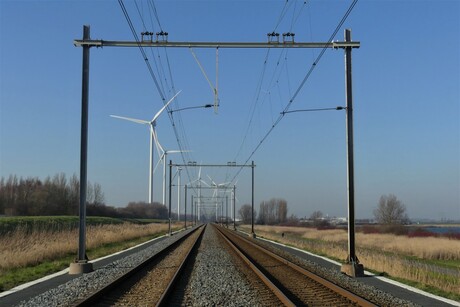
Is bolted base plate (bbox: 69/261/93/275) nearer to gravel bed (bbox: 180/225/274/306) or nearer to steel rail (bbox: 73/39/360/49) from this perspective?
gravel bed (bbox: 180/225/274/306)

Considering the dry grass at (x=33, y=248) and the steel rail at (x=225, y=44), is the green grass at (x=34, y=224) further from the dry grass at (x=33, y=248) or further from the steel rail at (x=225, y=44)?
the steel rail at (x=225, y=44)

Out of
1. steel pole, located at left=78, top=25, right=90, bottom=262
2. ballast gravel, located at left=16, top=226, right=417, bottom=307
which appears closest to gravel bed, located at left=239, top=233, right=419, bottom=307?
ballast gravel, located at left=16, top=226, right=417, bottom=307

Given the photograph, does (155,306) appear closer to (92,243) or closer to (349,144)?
(349,144)

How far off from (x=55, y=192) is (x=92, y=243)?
280 ft

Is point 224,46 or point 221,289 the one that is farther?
point 224,46

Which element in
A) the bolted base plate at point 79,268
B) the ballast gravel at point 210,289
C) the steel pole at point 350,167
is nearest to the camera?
the ballast gravel at point 210,289

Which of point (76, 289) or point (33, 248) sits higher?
point (33, 248)

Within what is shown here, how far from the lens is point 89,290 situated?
13336mm

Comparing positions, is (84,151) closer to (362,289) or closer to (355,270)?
(355,270)

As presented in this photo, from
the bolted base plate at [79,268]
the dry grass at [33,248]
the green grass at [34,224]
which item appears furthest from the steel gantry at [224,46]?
the green grass at [34,224]

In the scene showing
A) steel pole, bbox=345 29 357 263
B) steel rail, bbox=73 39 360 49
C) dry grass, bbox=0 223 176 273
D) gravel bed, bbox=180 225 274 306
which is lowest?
gravel bed, bbox=180 225 274 306

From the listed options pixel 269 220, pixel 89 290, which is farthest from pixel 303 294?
pixel 269 220

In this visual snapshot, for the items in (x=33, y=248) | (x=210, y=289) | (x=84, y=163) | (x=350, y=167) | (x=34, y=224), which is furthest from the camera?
(x=34, y=224)

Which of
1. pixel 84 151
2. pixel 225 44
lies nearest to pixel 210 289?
pixel 84 151
